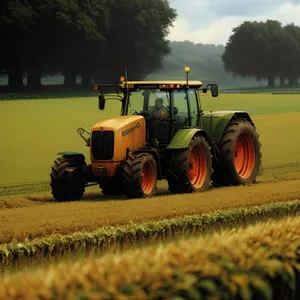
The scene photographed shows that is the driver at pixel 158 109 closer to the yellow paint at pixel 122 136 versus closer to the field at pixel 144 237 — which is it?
the yellow paint at pixel 122 136

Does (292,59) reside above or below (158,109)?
above

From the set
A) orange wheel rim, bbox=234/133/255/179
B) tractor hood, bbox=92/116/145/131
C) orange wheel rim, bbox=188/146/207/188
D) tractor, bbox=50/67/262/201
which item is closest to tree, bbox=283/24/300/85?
orange wheel rim, bbox=234/133/255/179

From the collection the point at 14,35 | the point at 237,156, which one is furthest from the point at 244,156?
the point at 14,35

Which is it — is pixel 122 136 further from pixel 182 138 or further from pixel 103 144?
pixel 182 138

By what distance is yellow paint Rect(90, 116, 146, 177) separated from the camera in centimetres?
1516

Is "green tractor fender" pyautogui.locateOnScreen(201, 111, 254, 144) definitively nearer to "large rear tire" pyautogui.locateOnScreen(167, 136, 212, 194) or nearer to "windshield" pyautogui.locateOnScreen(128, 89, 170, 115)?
"large rear tire" pyautogui.locateOnScreen(167, 136, 212, 194)

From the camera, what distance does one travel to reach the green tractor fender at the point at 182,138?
1552cm

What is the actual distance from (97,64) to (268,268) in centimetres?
5885

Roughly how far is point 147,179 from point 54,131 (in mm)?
16763

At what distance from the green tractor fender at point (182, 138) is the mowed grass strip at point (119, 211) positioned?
0.88 metres

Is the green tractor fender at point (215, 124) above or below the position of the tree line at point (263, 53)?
below

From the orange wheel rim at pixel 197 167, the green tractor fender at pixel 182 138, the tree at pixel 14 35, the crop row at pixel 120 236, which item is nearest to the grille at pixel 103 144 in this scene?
the green tractor fender at pixel 182 138

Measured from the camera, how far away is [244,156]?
18688 mm

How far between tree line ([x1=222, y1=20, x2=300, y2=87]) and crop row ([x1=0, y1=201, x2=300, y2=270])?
4340 inches
